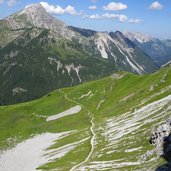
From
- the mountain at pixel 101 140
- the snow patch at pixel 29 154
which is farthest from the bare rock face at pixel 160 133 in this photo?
the snow patch at pixel 29 154

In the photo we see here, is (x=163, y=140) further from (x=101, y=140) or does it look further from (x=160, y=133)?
(x=101, y=140)

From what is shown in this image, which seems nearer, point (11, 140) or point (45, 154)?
point (45, 154)

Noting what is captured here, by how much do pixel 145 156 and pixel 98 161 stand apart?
1331cm

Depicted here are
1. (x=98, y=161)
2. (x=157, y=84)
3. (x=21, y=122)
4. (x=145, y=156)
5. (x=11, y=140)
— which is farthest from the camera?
(x=21, y=122)

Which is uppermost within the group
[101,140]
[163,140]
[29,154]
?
[163,140]

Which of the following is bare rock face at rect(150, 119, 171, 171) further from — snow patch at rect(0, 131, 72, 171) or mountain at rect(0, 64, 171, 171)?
snow patch at rect(0, 131, 72, 171)

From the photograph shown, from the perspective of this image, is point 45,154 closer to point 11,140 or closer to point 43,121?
point 11,140

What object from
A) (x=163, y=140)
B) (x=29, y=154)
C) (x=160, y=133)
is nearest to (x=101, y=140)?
(x=29, y=154)

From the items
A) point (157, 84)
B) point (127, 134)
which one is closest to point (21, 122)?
point (157, 84)

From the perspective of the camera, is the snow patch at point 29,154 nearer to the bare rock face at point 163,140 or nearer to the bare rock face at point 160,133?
the bare rock face at point 160,133

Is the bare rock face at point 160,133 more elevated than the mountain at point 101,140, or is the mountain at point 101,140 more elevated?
the bare rock face at point 160,133

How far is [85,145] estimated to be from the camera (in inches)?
4304

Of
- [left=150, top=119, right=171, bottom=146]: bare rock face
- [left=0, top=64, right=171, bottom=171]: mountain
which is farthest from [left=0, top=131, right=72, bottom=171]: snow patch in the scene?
[left=150, top=119, right=171, bottom=146]: bare rock face

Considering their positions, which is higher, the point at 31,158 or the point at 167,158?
the point at 167,158
